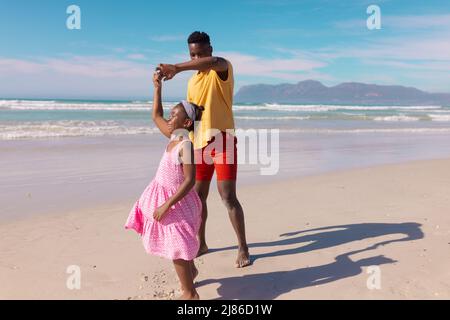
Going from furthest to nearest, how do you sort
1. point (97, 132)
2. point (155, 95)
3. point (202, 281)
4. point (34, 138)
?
point (97, 132), point (34, 138), point (202, 281), point (155, 95)

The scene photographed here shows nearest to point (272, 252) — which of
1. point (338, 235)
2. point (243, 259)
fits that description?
point (243, 259)

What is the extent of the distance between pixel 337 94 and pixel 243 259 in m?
150

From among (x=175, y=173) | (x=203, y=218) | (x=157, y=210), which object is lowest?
(x=203, y=218)

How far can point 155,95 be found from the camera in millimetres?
3369

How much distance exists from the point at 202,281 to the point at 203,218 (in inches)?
29.0

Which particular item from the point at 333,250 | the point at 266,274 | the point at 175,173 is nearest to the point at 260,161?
the point at 333,250

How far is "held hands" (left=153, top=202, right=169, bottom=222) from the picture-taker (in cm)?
306

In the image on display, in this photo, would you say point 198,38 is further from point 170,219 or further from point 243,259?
point 243,259

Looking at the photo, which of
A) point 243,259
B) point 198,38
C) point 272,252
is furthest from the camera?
point 272,252

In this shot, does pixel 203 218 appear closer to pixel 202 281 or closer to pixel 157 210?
pixel 202 281

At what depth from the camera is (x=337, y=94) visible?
14800cm

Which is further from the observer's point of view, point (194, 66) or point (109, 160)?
point (109, 160)

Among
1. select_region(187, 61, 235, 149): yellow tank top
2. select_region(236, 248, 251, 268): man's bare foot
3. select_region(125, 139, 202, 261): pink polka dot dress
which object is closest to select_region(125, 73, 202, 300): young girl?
select_region(125, 139, 202, 261): pink polka dot dress

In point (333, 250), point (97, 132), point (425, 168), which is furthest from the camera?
point (97, 132)
